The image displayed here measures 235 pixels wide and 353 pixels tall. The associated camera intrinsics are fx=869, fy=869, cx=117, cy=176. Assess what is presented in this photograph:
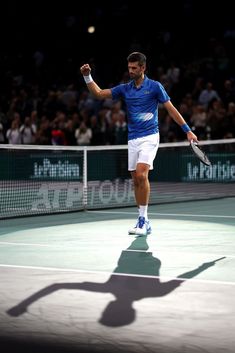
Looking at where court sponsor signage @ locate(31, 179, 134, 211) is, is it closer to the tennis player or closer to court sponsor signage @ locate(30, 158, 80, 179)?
court sponsor signage @ locate(30, 158, 80, 179)

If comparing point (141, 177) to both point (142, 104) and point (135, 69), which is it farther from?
point (135, 69)

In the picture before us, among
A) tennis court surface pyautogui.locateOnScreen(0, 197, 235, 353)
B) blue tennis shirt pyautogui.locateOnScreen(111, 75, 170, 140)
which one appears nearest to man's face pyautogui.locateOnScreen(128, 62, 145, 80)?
blue tennis shirt pyautogui.locateOnScreen(111, 75, 170, 140)

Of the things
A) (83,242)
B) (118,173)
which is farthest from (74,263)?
(118,173)

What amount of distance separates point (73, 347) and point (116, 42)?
24.2 metres

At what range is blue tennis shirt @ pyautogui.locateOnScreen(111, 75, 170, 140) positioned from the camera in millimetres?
10734

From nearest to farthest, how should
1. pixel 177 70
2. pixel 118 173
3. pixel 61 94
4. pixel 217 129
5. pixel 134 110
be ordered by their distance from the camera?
pixel 134 110 → pixel 118 173 → pixel 217 129 → pixel 177 70 → pixel 61 94

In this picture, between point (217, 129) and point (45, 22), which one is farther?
point (45, 22)

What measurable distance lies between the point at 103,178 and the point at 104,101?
635 centimetres

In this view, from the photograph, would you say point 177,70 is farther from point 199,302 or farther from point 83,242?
point 199,302

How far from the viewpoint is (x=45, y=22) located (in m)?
31.1

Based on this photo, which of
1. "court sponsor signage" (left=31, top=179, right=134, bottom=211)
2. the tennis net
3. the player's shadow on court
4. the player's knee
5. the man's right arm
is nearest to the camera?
the player's shadow on court

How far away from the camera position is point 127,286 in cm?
697

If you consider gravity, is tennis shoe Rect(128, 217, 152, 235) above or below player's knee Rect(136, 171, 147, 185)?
below

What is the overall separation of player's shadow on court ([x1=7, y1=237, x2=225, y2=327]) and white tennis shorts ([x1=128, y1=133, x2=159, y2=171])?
204 cm
